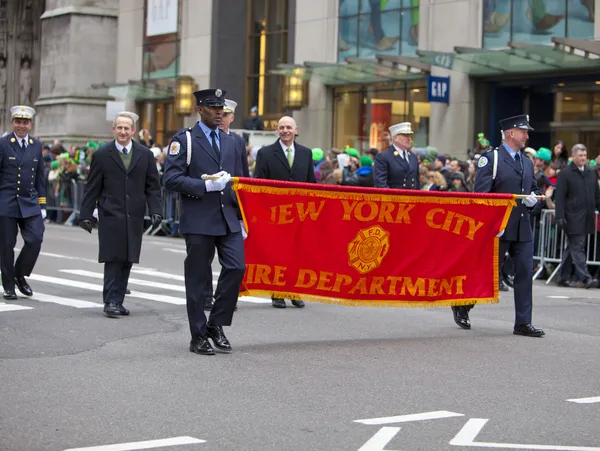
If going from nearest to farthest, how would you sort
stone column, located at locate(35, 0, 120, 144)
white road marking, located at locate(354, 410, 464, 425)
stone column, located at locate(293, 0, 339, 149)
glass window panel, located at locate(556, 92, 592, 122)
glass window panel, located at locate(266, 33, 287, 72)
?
white road marking, located at locate(354, 410, 464, 425), glass window panel, located at locate(556, 92, 592, 122), stone column, located at locate(293, 0, 339, 149), glass window panel, located at locate(266, 33, 287, 72), stone column, located at locate(35, 0, 120, 144)

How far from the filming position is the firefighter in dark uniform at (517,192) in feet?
37.1

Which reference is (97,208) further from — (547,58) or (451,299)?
(547,58)

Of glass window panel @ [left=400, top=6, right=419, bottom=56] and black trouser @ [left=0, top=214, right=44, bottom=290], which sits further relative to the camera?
glass window panel @ [left=400, top=6, right=419, bottom=56]

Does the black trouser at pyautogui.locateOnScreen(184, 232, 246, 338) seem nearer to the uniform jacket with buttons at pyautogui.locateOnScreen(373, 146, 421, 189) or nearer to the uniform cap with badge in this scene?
the uniform cap with badge

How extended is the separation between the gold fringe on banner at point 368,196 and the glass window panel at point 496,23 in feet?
56.4

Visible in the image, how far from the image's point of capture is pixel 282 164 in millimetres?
13430

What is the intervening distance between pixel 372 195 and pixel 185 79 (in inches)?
1148

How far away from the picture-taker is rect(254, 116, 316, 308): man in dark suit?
1340 centimetres

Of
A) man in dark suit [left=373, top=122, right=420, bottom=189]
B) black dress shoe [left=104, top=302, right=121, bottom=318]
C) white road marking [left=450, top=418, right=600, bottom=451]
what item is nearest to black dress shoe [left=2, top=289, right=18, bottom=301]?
→ black dress shoe [left=104, top=302, right=121, bottom=318]

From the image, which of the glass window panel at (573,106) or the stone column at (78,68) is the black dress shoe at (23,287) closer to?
the glass window panel at (573,106)

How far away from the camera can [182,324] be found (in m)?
11.6

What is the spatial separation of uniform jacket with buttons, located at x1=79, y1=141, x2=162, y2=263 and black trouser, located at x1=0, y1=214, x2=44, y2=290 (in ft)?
4.35

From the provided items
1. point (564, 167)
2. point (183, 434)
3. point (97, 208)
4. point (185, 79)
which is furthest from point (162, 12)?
point (183, 434)

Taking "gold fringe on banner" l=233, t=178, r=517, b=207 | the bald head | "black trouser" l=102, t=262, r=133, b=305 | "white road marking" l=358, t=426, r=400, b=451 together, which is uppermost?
the bald head
